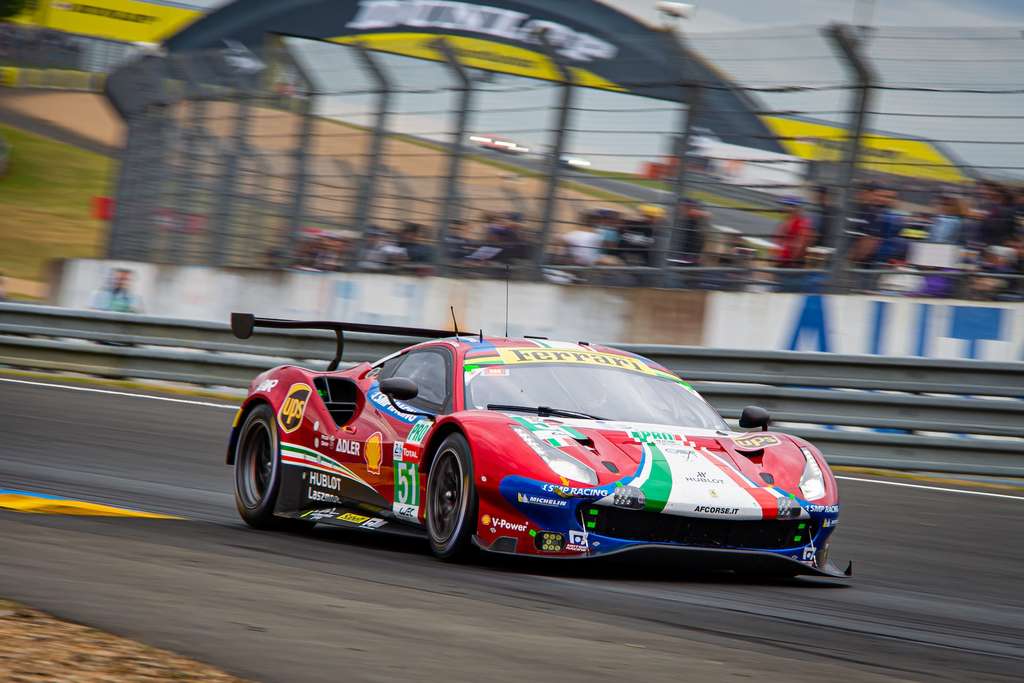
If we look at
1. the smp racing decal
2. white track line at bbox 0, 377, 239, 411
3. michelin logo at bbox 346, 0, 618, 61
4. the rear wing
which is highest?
michelin logo at bbox 346, 0, 618, 61

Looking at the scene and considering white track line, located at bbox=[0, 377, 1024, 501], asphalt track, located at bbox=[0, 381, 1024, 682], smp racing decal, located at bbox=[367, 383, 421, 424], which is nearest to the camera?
asphalt track, located at bbox=[0, 381, 1024, 682]

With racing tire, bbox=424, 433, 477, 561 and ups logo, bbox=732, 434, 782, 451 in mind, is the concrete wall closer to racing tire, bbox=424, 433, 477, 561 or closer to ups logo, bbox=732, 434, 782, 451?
ups logo, bbox=732, 434, 782, 451

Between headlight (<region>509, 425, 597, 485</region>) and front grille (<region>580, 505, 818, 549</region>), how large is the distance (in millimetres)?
132

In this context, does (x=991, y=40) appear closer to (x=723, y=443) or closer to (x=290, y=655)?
(x=723, y=443)

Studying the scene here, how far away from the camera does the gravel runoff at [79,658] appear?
12.2ft

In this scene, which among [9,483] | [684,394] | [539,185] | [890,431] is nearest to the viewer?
[684,394]

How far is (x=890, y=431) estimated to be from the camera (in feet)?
37.4

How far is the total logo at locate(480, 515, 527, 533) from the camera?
6.36m

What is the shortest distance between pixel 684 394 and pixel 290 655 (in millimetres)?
3944

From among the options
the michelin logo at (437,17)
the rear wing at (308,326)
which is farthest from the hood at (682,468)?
the michelin logo at (437,17)

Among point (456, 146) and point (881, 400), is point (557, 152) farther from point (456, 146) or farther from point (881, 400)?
point (881, 400)

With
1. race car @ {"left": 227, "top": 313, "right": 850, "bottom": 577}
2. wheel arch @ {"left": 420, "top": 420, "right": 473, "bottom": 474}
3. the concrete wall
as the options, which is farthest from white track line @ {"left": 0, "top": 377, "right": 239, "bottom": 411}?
wheel arch @ {"left": 420, "top": 420, "right": 473, "bottom": 474}

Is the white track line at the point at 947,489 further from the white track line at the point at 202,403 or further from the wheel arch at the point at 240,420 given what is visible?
the wheel arch at the point at 240,420

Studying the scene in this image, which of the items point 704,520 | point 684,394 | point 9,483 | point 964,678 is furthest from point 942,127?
point 964,678
